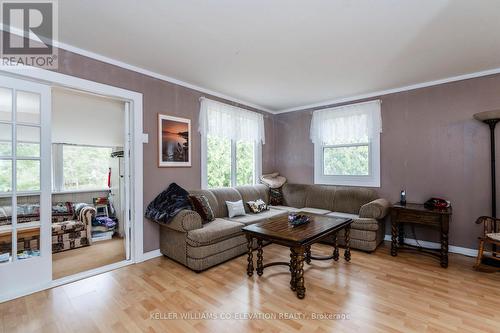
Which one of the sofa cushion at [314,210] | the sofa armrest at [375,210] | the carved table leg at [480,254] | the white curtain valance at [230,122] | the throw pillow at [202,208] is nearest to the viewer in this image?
the carved table leg at [480,254]

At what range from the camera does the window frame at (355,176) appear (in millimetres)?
4020

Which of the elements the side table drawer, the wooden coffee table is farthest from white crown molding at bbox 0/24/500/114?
the wooden coffee table

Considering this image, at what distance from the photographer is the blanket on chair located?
2.90 metres

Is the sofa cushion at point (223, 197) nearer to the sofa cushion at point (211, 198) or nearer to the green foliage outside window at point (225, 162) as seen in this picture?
the sofa cushion at point (211, 198)

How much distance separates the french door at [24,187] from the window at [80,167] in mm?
2995

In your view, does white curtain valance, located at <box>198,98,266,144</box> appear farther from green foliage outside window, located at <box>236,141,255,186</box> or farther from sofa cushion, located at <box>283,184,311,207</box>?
sofa cushion, located at <box>283,184,311,207</box>

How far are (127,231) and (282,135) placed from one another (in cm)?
354

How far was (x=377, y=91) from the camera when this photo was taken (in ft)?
12.9

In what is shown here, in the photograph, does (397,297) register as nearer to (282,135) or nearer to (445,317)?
(445,317)

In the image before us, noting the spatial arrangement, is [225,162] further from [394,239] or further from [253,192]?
[394,239]

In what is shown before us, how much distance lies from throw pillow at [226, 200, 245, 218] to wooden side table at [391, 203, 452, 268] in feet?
7.07

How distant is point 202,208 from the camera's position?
3211 mm

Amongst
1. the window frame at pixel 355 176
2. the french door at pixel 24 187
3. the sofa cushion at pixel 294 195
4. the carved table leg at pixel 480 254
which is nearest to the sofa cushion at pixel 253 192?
the sofa cushion at pixel 294 195

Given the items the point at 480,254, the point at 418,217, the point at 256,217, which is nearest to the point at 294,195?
the point at 256,217
